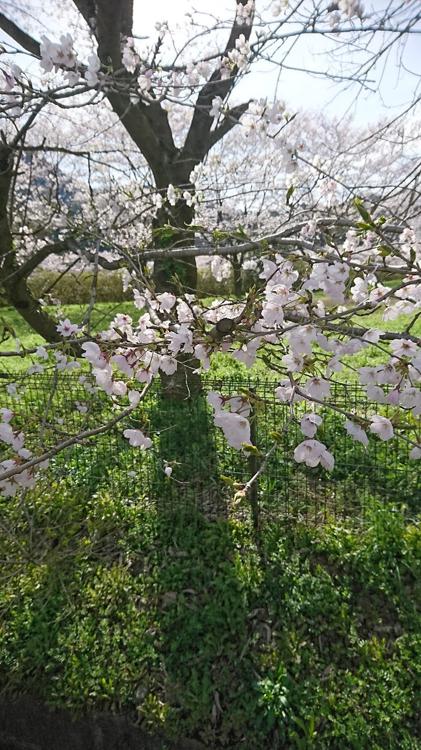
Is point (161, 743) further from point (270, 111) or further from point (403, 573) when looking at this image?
point (270, 111)

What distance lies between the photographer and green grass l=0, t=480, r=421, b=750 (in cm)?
207

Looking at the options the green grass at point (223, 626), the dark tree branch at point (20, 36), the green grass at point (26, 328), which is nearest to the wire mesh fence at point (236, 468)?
the green grass at point (223, 626)

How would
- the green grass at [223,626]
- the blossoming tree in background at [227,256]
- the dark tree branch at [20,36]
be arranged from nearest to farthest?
the blossoming tree in background at [227,256] < the green grass at [223,626] < the dark tree branch at [20,36]

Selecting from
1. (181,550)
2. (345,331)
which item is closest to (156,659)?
(181,550)

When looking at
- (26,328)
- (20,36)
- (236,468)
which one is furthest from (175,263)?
(26,328)

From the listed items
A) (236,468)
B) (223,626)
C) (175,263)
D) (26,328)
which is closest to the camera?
(223,626)

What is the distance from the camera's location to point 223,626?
2449 millimetres

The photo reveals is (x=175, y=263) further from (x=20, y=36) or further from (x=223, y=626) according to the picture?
(x=223, y=626)

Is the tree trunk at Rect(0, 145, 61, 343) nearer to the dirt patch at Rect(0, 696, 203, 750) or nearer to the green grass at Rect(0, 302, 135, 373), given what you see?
the green grass at Rect(0, 302, 135, 373)

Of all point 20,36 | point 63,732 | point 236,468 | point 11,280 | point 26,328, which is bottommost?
point 63,732

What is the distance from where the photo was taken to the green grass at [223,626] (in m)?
2.07

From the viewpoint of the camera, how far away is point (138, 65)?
354 centimetres

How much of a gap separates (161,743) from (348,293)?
7.17 ft

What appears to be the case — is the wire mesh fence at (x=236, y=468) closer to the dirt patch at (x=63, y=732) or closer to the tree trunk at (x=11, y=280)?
the tree trunk at (x=11, y=280)
